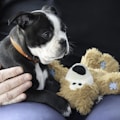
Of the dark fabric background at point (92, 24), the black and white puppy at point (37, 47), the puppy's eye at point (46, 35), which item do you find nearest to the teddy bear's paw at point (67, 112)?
the black and white puppy at point (37, 47)

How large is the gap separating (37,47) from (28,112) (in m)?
0.22

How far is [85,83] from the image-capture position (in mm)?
1288

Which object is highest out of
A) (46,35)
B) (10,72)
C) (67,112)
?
(46,35)

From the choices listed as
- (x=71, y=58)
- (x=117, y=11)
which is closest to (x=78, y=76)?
(x=71, y=58)

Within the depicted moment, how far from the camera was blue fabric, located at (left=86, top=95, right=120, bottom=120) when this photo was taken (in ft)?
3.92

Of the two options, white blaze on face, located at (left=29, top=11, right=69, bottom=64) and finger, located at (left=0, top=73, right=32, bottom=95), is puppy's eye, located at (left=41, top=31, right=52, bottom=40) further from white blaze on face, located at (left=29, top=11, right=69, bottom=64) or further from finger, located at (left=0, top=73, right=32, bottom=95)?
finger, located at (left=0, top=73, right=32, bottom=95)

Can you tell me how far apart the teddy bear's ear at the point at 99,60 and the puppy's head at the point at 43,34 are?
213 millimetres

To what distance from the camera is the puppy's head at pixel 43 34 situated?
1.26 meters

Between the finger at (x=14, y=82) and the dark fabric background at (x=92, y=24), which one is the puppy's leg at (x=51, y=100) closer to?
the finger at (x=14, y=82)

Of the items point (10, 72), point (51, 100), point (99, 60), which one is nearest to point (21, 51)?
point (10, 72)

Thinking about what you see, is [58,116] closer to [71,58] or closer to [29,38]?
[29,38]

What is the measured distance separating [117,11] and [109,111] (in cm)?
47

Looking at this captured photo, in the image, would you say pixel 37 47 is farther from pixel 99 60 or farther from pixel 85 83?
pixel 99 60

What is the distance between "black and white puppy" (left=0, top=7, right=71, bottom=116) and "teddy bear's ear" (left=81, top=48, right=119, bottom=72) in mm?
203
